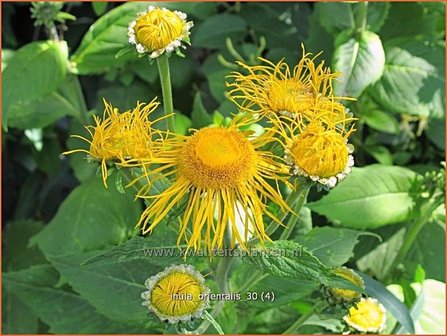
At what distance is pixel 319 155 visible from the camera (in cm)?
59

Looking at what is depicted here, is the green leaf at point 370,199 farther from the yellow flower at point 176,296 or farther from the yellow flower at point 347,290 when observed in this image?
the yellow flower at point 176,296

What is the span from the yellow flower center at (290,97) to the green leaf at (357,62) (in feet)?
0.88

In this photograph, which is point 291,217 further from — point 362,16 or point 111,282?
point 362,16

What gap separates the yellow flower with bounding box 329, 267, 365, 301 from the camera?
0.69 metres

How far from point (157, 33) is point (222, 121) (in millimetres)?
286

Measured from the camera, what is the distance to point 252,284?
76cm

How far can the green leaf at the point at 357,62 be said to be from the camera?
956 mm

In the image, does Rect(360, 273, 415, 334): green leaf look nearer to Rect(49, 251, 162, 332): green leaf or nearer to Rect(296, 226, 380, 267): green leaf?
Rect(296, 226, 380, 267): green leaf

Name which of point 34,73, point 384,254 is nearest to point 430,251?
point 384,254

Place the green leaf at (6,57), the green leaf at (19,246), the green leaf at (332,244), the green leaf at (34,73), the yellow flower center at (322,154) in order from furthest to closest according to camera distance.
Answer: the green leaf at (19,246) → the green leaf at (6,57) → the green leaf at (34,73) → the green leaf at (332,244) → the yellow flower center at (322,154)

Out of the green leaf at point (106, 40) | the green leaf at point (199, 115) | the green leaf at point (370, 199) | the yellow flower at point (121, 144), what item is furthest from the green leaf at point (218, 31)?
the yellow flower at point (121, 144)

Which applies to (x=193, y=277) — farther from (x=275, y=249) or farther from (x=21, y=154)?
(x=21, y=154)

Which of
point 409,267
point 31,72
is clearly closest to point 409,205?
point 409,267

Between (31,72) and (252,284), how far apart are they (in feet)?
1.63
